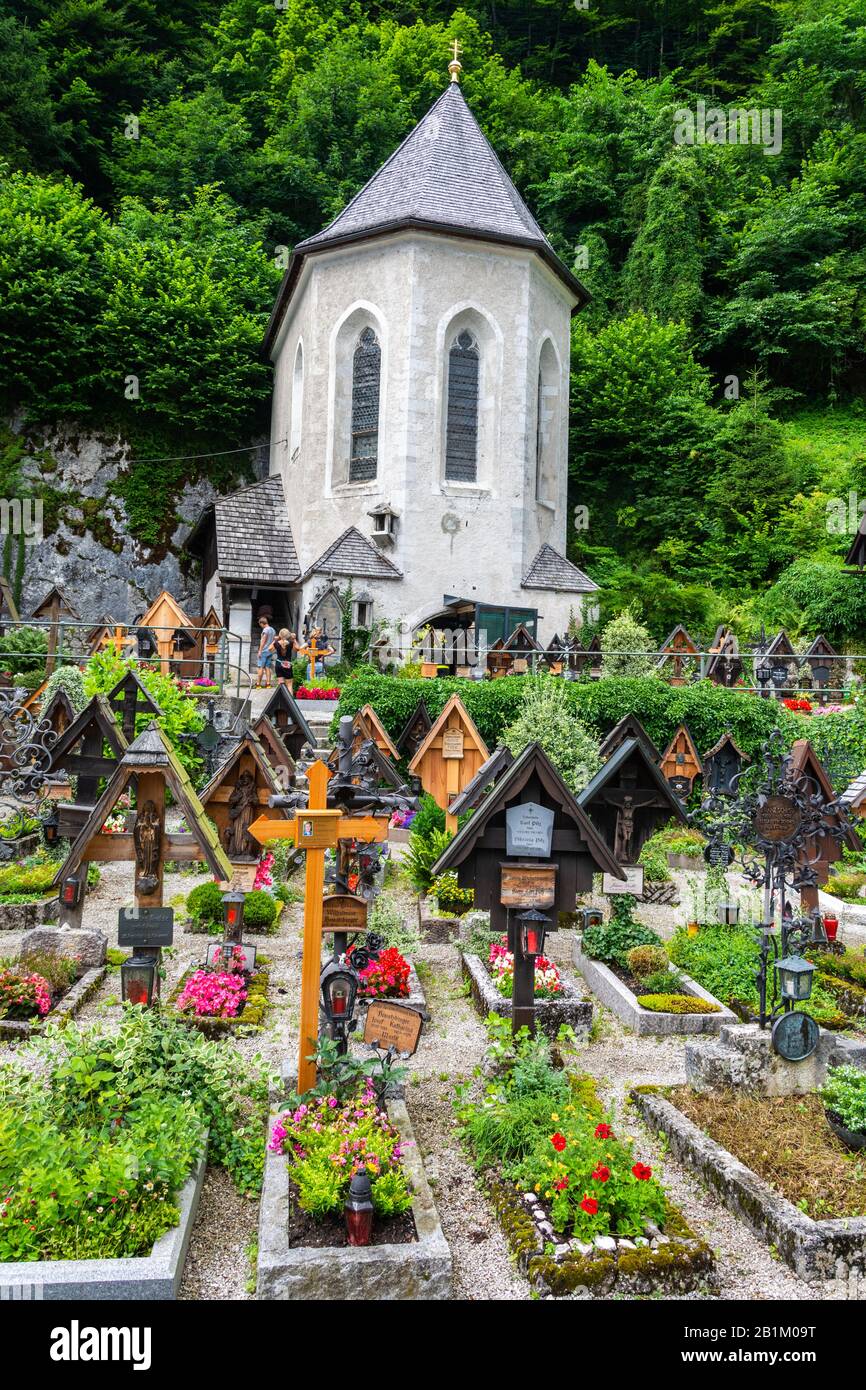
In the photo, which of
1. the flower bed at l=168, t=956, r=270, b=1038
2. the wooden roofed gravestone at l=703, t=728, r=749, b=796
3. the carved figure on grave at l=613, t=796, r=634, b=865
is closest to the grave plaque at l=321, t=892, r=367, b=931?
the flower bed at l=168, t=956, r=270, b=1038

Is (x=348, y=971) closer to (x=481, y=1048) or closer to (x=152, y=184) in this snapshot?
(x=481, y=1048)

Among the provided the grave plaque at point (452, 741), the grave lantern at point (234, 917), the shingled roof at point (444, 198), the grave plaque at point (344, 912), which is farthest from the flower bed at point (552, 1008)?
the shingled roof at point (444, 198)

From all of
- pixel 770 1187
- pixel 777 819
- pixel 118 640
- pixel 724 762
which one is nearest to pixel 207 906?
pixel 777 819

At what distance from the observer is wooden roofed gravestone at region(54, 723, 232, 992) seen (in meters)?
6.03

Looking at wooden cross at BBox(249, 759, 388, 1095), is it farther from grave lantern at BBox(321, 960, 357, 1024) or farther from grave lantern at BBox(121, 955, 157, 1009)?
grave lantern at BBox(121, 955, 157, 1009)

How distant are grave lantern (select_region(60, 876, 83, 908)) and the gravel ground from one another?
2.57 ft

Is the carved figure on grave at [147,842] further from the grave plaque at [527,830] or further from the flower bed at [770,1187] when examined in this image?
the flower bed at [770,1187]

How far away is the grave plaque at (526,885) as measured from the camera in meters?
5.89

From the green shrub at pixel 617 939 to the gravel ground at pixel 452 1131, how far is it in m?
0.51

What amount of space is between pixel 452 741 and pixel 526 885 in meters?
6.11

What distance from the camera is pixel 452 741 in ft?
39.3

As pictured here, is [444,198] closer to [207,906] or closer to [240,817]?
[240,817]

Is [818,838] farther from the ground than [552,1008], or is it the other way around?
[818,838]

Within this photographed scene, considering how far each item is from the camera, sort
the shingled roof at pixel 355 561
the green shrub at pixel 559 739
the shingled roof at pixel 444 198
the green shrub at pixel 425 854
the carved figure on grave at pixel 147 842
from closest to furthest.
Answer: the carved figure on grave at pixel 147 842, the green shrub at pixel 425 854, the green shrub at pixel 559 739, the shingled roof at pixel 355 561, the shingled roof at pixel 444 198
